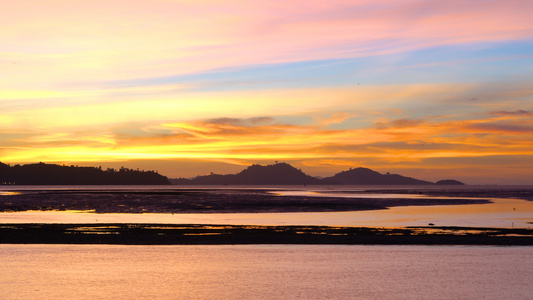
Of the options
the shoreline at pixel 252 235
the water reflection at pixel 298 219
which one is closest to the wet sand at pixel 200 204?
the water reflection at pixel 298 219

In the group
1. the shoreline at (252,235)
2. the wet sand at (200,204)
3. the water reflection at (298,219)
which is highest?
the wet sand at (200,204)

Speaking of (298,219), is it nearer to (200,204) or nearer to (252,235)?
(252,235)

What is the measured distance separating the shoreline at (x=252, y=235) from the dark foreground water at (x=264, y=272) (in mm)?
2652

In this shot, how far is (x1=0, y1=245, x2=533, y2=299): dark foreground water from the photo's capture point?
2434 cm

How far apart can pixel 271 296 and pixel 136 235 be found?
2511 cm

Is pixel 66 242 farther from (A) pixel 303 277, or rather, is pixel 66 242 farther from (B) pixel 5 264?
(A) pixel 303 277

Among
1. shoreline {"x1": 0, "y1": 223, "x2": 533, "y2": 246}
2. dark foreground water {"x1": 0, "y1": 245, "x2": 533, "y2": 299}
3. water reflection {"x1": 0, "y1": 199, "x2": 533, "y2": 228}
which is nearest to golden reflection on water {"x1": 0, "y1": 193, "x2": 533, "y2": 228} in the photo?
water reflection {"x1": 0, "y1": 199, "x2": 533, "y2": 228}

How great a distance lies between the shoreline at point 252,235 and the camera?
43.2 m

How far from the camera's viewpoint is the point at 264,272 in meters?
29.7

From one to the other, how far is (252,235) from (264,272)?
17272mm

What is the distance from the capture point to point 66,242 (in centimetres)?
4269

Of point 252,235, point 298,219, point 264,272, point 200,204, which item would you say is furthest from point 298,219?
point 200,204

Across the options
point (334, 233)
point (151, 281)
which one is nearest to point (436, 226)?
point (334, 233)

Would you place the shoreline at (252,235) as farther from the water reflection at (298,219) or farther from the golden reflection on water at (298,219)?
the water reflection at (298,219)
